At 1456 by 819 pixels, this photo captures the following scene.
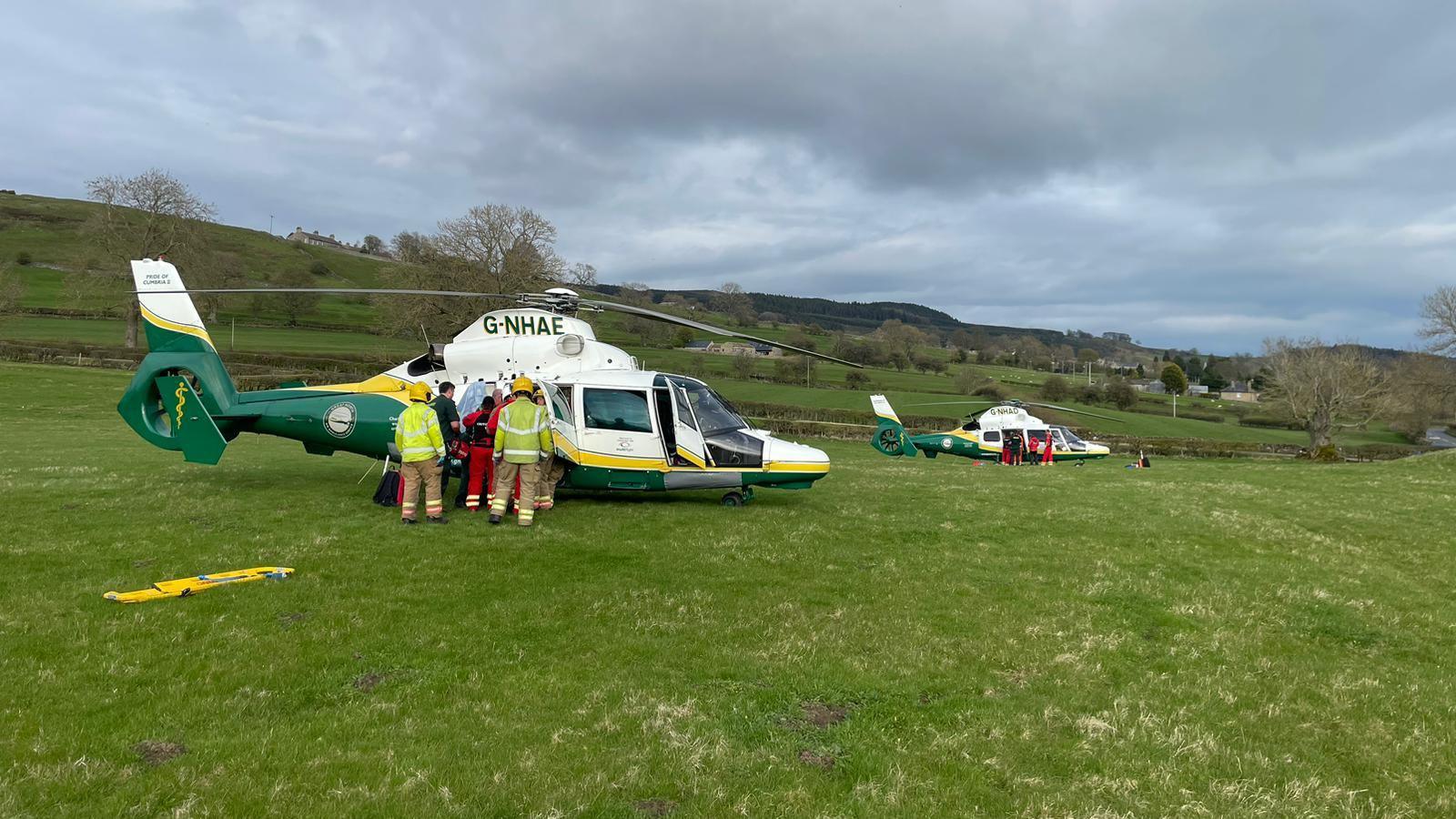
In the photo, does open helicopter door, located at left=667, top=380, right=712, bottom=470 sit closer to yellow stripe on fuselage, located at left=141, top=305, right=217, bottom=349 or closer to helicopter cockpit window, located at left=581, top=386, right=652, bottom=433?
helicopter cockpit window, located at left=581, top=386, right=652, bottom=433

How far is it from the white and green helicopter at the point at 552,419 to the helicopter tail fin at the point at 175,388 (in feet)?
0.06

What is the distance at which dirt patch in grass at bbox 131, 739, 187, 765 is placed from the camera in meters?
4.16

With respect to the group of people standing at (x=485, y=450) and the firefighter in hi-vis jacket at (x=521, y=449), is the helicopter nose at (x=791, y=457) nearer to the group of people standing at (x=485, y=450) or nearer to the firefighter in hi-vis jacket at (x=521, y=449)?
the group of people standing at (x=485, y=450)

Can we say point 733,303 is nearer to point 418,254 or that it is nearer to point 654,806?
point 418,254

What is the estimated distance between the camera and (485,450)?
12180 millimetres

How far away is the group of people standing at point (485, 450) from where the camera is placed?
35.6 ft

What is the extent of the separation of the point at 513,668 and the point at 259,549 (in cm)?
514

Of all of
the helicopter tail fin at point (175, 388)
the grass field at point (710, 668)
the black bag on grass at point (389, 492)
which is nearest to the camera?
the grass field at point (710, 668)

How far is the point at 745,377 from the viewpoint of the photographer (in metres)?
74.0

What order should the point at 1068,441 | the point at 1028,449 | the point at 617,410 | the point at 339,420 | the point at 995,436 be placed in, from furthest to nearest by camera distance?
the point at 1068,441
the point at 995,436
the point at 1028,449
the point at 617,410
the point at 339,420

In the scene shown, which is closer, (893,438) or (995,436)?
(995,436)

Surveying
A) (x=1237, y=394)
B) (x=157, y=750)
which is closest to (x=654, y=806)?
(x=157, y=750)

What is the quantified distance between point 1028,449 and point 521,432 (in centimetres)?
2482

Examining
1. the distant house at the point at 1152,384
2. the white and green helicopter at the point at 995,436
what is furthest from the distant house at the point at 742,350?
the distant house at the point at 1152,384
